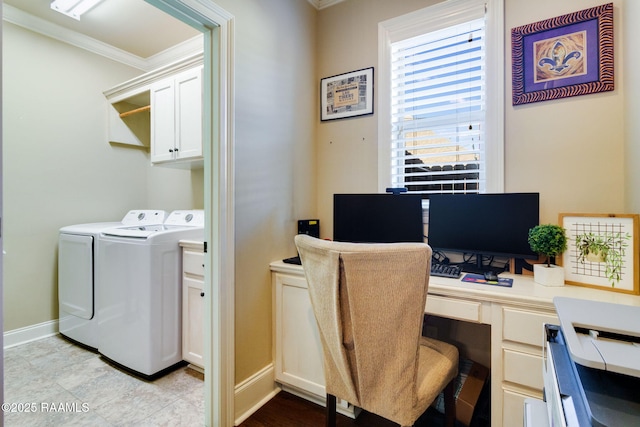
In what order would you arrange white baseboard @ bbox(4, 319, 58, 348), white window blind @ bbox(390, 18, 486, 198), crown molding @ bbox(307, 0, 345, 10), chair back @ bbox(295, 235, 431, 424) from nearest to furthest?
chair back @ bbox(295, 235, 431, 424) < white window blind @ bbox(390, 18, 486, 198) < crown molding @ bbox(307, 0, 345, 10) < white baseboard @ bbox(4, 319, 58, 348)

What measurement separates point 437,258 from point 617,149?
1.01 meters

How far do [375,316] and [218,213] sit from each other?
98cm

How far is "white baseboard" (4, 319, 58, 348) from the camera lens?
244 cm

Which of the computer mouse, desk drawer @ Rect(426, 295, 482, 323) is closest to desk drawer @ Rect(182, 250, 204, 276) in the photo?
desk drawer @ Rect(426, 295, 482, 323)

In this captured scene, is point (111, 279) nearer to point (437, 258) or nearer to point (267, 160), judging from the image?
point (267, 160)

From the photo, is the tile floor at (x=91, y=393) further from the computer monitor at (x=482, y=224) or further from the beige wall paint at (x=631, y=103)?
the beige wall paint at (x=631, y=103)

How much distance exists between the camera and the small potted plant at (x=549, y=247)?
4.42 ft

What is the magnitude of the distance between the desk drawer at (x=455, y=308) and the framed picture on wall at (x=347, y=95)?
134 cm

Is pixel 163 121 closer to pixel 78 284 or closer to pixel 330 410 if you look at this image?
pixel 78 284

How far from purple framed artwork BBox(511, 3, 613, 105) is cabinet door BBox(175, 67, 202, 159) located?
7.13 ft

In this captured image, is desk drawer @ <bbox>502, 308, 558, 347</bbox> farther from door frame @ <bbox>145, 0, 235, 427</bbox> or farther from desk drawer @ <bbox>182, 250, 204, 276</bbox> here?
desk drawer @ <bbox>182, 250, 204, 276</bbox>

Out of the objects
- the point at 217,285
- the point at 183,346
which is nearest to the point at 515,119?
the point at 217,285

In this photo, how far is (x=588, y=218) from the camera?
1.38 m

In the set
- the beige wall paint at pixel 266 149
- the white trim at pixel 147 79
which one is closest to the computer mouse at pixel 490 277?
the beige wall paint at pixel 266 149
